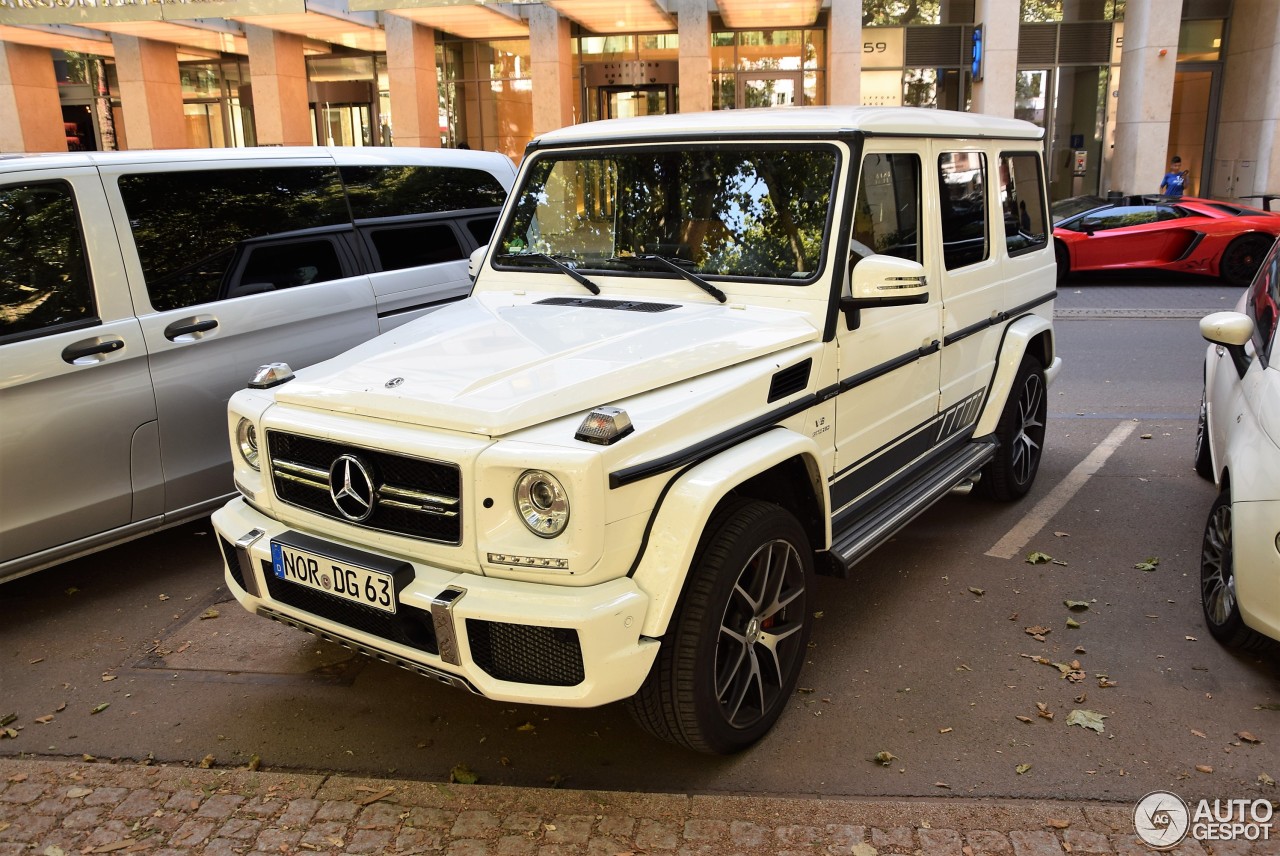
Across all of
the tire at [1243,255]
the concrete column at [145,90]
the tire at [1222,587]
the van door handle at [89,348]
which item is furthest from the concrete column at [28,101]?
the tire at [1222,587]

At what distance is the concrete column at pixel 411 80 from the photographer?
22984 millimetres

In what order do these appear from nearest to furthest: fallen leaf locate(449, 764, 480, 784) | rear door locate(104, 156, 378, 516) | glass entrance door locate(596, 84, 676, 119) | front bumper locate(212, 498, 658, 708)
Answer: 1. front bumper locate(212, 498, 658, 708)
2. fallen leaf locate(449, 764, 480, 784)
3. rear door locate(104, 156, 378, 516)
4. glass entrance door locate(596, 84, 676, 119)

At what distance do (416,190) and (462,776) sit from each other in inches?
157

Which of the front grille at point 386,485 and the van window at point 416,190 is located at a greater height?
the van window at point 416,190

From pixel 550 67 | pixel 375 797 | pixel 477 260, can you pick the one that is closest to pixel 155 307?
pixel 477 260

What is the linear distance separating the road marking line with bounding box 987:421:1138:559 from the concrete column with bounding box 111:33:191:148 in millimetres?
23154

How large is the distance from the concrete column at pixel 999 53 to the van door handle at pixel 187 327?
20.2 meters

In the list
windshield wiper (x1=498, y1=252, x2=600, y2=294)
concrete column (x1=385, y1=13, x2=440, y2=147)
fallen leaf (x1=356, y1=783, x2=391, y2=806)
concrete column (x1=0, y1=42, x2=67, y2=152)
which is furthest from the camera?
concrete column (x1=0, y1=42, x2=67, y2=152)

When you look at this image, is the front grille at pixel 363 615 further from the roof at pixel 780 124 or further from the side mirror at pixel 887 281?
the roof at pixel 780 124

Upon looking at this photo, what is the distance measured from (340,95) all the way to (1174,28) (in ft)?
64.3

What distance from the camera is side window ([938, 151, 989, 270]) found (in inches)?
187

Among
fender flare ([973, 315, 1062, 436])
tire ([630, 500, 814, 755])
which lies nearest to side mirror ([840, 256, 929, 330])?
tire ([630, 500, 814, 755])

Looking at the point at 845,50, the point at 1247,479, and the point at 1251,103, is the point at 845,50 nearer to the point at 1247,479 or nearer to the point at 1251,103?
the point at 1251,103

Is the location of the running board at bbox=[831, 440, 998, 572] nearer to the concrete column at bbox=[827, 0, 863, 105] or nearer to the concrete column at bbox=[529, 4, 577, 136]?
the concrete column at bbox=[827, 0, 863, 105]
